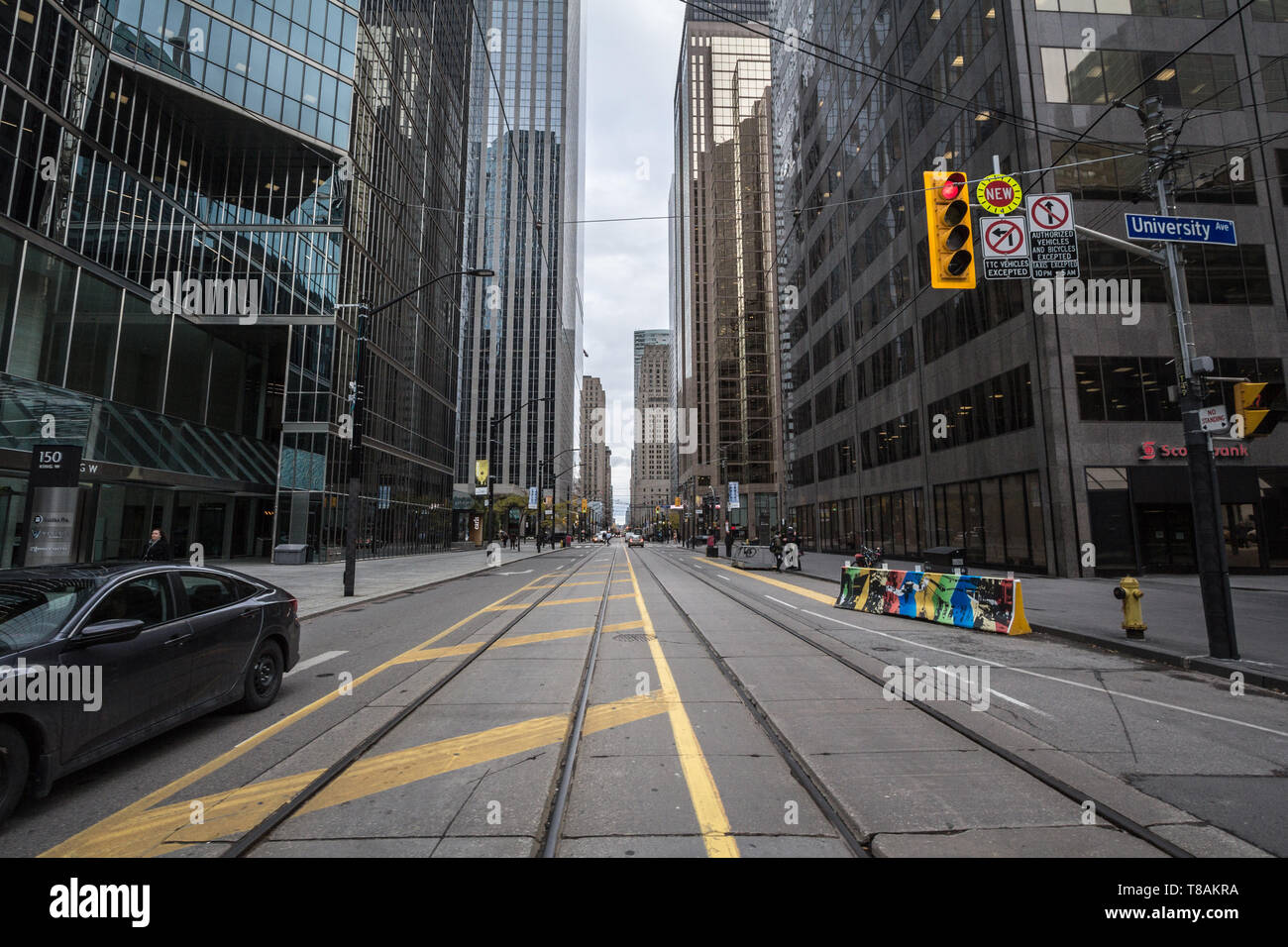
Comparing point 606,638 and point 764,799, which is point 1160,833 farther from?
point 606,638

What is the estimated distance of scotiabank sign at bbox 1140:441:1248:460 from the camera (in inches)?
822

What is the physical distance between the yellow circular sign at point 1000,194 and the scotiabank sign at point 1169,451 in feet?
58.9

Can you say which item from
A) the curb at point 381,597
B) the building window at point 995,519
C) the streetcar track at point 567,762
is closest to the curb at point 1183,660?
the streetcar track at point 567,762

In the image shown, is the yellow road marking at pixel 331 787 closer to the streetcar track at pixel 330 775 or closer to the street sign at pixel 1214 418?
the streetcar track at pixel 330 775

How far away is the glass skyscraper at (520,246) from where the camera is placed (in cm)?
12088

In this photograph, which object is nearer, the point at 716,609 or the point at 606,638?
the point at 606,638

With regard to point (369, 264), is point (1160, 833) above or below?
below

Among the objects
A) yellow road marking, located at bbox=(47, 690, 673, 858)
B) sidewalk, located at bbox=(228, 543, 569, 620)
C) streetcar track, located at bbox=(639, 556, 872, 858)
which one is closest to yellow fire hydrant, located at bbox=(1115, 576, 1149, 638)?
streetcar track, located at bbox=(639, 556, 872, 858)

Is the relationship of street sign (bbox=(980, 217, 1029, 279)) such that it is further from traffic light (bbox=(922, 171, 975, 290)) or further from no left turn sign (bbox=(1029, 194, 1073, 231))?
traffic light (bbox=(922, 171, 975, 290))

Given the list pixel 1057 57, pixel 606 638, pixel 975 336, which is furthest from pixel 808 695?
pixel 1057 57

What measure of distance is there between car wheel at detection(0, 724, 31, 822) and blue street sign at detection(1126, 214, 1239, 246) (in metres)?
13.1

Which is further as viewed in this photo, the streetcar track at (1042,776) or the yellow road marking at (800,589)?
the yellow road marking at (800,589)

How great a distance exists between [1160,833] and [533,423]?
421ft

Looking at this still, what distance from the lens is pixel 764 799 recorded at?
12.6 feet
